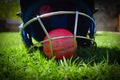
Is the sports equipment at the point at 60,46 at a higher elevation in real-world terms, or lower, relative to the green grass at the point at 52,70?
higher

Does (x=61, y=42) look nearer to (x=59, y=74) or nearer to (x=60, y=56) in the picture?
(x=60, y=56)

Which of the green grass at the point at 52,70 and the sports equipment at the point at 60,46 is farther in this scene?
the sports equipment at the point at 60,46

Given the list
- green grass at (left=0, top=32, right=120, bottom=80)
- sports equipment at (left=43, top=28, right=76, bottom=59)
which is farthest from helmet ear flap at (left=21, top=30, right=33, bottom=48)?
sports equipment at (left=43, top=28, right=76, bottom=59)

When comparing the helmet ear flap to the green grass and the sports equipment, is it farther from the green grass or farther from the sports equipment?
the sports equipment

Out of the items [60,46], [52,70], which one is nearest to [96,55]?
[60,46]

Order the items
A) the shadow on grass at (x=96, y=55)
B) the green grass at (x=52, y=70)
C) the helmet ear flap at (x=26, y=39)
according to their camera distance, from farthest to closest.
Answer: the helmet ear flap at (x=26, y=39) → the shadow on grass at (x=96, y=55) → the green grass at (x=52, y=70)

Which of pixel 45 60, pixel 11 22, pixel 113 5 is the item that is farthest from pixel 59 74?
pixel 113 5

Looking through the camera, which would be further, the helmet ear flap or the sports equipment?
the helmet ear flap

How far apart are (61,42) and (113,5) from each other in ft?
22.0

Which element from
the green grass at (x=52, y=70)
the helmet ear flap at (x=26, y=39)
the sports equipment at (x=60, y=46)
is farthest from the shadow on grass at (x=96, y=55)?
the helmet ear flap at (x=26, y=39)

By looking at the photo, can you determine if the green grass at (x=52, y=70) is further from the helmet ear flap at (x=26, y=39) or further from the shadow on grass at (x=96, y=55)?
the helmet ear flap at (x=26, y=39)

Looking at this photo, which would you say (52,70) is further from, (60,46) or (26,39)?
(26,39)

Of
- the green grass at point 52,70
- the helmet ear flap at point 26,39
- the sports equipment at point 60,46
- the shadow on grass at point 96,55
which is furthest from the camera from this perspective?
the helmet ear flap at point 26,39

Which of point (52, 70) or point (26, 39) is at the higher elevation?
point (26, 39)
